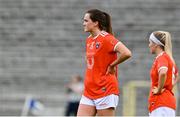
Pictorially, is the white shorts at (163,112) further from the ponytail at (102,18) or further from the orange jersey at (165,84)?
the ponytail at (102,18)

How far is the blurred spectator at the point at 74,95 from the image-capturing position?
789 inches

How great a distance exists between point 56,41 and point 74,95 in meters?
2.42

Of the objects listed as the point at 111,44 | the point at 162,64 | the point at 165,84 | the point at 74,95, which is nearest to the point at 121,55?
the point at 111,44

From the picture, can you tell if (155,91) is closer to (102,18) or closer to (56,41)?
(102,18)

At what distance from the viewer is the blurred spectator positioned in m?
20.0

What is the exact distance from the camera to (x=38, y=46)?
22.2 m

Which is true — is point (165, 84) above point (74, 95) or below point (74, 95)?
above

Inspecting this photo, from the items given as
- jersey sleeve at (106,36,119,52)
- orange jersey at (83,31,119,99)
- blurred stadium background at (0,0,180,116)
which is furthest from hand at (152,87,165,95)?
blurred stadium background at (0,0,180,116)

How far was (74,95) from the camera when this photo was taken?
66.9ft

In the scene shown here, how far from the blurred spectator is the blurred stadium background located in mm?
1343

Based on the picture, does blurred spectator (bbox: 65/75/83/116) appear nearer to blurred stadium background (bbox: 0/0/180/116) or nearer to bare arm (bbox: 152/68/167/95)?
blurred stadium background (bbox: 0/0/180/116)

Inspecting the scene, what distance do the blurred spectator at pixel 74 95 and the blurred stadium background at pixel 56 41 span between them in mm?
1343

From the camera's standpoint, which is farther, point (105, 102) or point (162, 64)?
point (105, 102)

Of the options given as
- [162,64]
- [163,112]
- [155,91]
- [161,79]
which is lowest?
[163,112]
